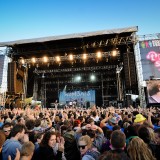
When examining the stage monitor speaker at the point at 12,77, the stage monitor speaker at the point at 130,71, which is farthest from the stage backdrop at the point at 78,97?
the stage monitor speaker at the point at 130,71

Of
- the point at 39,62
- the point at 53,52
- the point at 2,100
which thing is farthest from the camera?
the point at 39,62

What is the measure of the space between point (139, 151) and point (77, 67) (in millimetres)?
19179

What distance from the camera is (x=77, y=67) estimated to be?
21.1 metres

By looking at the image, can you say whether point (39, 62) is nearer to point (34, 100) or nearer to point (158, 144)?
point (34, 100)

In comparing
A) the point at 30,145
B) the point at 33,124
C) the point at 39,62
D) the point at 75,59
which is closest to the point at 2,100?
the point at 39,62

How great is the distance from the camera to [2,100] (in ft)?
52.2

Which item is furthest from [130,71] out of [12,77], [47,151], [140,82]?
[47,151]

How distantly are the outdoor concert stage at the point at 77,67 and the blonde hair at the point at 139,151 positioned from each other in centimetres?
1231

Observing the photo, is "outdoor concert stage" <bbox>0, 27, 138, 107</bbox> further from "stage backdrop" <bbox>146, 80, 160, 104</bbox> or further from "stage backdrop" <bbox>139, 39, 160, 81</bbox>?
"stage backdrop" <bbox>146, 80, 160, 104</bbox>

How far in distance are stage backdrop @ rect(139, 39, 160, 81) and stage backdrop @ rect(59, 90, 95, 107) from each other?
8117mm

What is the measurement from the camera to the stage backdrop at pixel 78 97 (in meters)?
22.0

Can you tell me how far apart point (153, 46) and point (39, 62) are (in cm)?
1047

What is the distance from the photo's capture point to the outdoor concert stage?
14.9 metres

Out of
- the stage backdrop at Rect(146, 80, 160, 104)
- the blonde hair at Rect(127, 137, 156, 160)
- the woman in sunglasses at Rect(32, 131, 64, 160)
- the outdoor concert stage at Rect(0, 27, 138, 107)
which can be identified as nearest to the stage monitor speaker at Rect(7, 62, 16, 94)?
the outdoor concert stage at Rect(0, 27, 138, 107)
